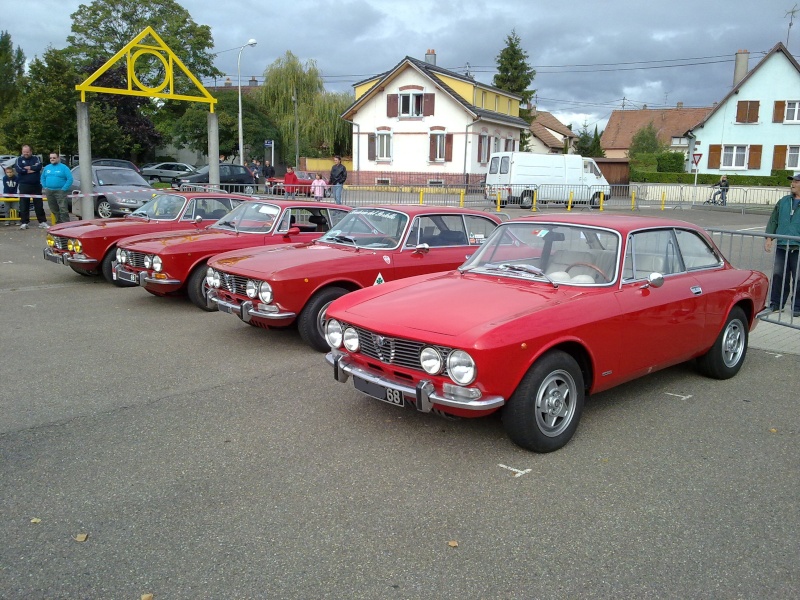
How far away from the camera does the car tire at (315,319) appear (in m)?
7.04

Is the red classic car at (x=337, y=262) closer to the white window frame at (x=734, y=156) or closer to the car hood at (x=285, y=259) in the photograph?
the car hood at (x=285, y=259)

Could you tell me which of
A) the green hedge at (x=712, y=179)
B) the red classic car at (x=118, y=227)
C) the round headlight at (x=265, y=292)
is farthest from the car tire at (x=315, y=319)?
the green hedge at (x=712, y=179)

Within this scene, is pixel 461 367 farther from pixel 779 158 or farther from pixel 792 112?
pixel 792 112

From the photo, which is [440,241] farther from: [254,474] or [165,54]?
[165,54]

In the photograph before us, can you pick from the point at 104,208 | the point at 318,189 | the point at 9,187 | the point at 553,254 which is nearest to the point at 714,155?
the point at 318,189

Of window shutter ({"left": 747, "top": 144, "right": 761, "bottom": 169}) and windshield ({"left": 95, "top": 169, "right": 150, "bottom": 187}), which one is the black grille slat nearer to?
windshield ({"left": 95, "top": 169, "right": 150, "bottom": 187})

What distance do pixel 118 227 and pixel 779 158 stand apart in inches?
1839

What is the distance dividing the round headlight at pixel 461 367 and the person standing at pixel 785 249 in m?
5.57

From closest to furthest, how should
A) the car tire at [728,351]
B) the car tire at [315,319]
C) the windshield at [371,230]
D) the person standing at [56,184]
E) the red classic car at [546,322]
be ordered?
the red classic car at [546,322], the car tire at [728,351], the car tire at [315,319], the windshield at [371,230], the person standing at [56,184]

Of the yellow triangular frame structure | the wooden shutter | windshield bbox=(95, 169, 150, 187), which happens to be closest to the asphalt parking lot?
the yellow triangular frame structure

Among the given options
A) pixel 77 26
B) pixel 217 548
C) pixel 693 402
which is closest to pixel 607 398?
pixel 693 402

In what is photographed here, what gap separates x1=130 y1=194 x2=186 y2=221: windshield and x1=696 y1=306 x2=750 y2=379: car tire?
28.2 feet

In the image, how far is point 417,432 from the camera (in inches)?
197

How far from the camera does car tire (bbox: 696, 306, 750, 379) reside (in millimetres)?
6148
